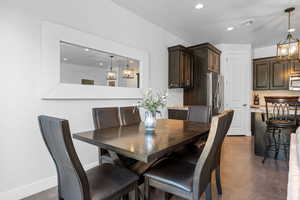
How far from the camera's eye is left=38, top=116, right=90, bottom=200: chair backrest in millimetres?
991

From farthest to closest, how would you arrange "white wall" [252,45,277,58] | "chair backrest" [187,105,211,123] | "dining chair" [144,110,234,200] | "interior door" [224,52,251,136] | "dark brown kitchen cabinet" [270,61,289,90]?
1. "white wall" [252,45,277,58]
2. "interior door" [224,52,251,136]
3. "dark brown kitchen cabinet" [270,61,289,90]
4. "chair backrest" [187,105,211,123]
5. "dining chair" [144,110,234,200]

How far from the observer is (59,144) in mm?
1036

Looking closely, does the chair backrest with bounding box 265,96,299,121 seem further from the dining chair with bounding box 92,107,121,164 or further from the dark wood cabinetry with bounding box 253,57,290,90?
the dining chair with bounding box 92,107,121,164

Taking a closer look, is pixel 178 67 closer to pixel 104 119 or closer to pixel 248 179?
pixel 104 119

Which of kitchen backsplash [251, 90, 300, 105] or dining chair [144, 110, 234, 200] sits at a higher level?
kitchen backsplash [251, 90, 300, 105]

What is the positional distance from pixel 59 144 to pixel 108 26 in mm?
2347

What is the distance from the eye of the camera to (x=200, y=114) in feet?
8.97

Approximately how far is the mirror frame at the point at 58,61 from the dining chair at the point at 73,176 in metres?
1.14

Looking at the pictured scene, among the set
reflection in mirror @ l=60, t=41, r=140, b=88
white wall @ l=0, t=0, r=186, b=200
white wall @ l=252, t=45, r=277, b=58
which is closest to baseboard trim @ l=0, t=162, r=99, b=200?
white wall @ l=0, t=0, r=186, b=200

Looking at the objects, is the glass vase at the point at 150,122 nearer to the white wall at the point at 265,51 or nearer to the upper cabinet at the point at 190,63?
the upper cabinet at the point at 190,63

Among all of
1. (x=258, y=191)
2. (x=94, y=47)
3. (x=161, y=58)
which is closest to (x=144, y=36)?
(x=161, y=58)

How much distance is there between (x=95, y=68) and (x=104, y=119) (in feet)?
3.21

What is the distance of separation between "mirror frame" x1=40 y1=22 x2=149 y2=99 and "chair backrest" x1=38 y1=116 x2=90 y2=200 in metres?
1.15

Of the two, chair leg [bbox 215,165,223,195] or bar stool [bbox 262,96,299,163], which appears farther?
bar stool [bbox 262,96,299,163]
